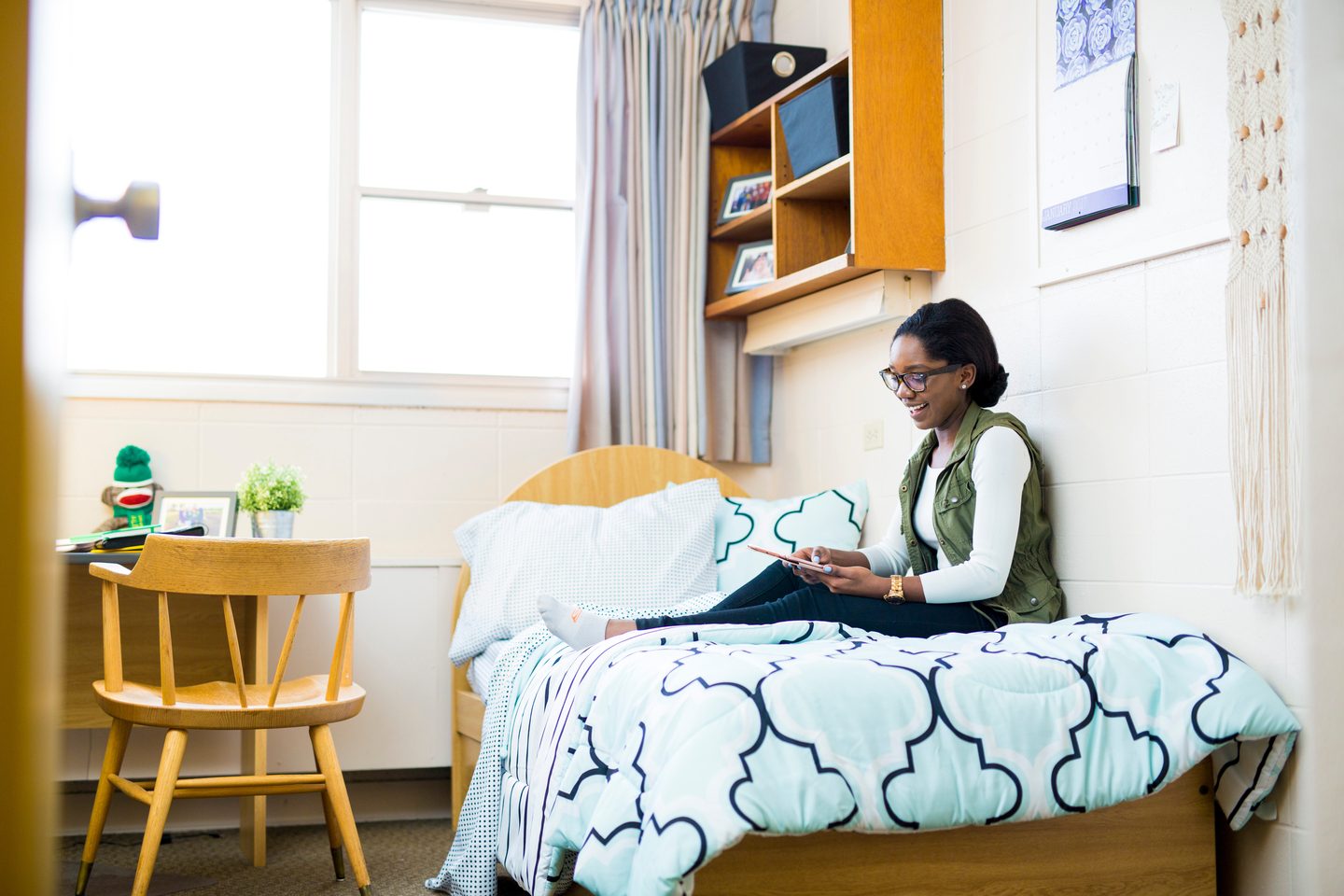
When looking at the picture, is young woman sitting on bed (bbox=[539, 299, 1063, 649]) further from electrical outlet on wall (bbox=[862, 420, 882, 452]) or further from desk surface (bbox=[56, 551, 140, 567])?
desk surface (bbox=[56, 551, 140, 567])

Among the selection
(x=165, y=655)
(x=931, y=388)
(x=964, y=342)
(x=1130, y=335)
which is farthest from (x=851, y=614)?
(x=165, y=655)

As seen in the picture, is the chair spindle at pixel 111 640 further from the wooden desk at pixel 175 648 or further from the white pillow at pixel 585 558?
the white pillow at pixel 585 558

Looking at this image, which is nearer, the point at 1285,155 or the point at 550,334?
the point at 1285,155

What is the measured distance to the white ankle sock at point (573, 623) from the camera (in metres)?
2.25

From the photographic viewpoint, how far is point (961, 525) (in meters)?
2.45

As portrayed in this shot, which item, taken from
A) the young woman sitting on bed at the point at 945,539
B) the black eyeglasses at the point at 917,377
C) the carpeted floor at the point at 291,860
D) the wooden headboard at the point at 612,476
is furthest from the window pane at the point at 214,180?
the black eyeglasses at the point at 917,377

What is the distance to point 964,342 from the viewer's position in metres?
2.49

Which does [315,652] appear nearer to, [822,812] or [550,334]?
[550,334]

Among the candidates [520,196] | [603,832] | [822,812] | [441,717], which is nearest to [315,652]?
[441,717]

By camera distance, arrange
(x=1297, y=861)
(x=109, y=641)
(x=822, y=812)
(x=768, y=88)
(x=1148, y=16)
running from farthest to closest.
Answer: (x=768, y=88) → (x=109, y=641) → (x=1148, y=16) → (x=1297, y=861) → (x=822, y=812)

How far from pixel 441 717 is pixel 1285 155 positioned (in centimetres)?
230

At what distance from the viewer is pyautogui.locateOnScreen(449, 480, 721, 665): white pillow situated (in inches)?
115

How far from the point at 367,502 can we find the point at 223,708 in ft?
3.84

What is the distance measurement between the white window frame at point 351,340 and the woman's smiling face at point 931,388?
1336 mm
